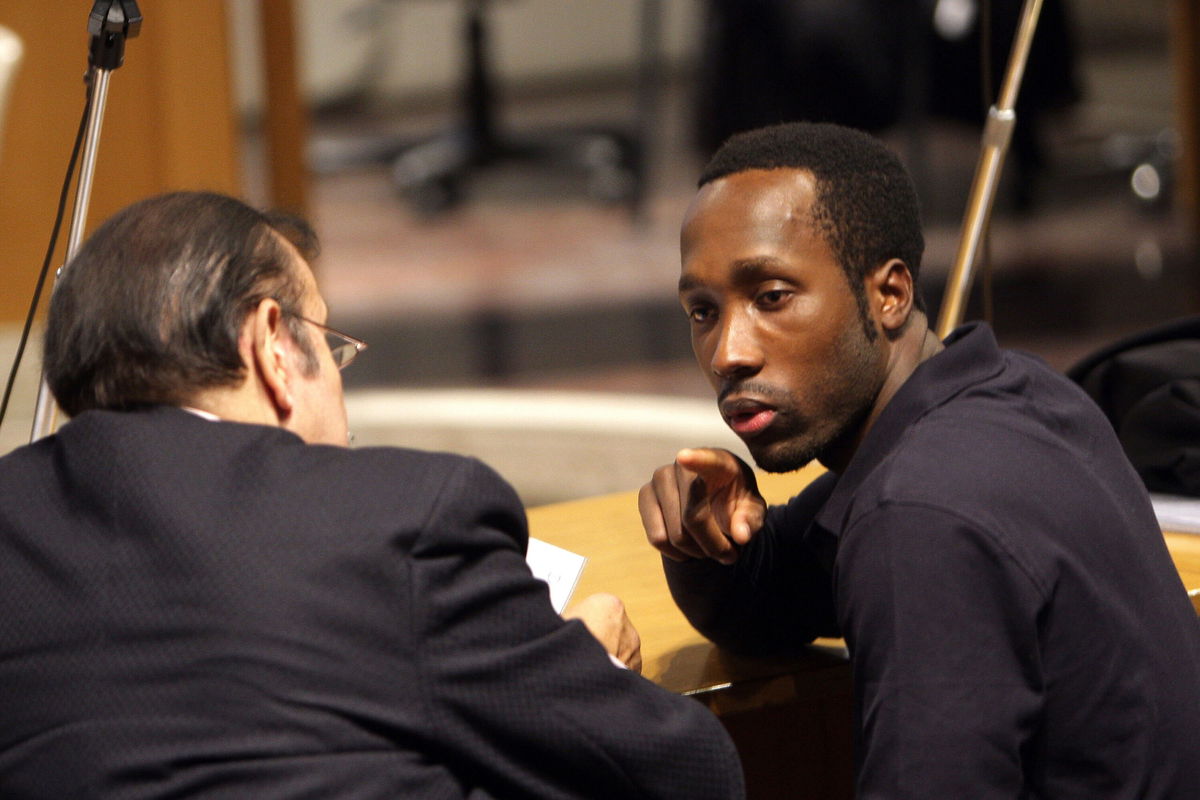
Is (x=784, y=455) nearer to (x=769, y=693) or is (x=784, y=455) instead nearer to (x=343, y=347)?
(x=769, y=693)

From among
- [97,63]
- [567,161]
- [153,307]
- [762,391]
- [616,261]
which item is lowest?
[616,261]

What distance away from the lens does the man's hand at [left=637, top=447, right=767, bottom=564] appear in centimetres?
147

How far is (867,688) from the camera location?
3.83ft

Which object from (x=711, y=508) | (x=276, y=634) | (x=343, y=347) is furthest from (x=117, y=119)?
(x=276, y=634)

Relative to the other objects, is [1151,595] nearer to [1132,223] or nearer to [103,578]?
[103,578]

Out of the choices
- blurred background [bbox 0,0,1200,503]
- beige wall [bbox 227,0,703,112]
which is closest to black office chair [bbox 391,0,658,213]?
blurred background [bbox 0,0,1200,503]

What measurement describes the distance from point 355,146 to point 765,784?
685 cm

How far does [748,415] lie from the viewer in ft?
4.69

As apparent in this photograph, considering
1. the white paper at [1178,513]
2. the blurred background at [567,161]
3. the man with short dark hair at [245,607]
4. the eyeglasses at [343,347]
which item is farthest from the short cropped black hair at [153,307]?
the blurred background at [567,161]

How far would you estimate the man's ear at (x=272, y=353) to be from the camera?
3.95ft

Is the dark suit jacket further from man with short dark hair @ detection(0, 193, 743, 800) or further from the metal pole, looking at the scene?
the metal pole

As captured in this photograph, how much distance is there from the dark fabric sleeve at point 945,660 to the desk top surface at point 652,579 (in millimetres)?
367

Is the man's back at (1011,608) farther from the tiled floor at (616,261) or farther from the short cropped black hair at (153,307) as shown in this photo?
the tiled floor at (616,261)

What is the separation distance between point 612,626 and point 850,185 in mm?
462
